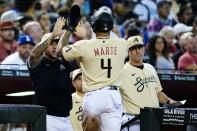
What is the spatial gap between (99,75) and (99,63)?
0.13 metres

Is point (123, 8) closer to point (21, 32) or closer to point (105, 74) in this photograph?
point (21, 32)

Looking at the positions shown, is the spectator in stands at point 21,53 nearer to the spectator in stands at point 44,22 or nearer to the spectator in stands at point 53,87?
the spectator in stands at point 44,22

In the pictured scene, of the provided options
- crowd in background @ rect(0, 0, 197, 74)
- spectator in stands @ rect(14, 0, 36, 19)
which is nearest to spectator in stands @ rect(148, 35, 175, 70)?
crowd in background @ rect(0, 0, 197, 74)

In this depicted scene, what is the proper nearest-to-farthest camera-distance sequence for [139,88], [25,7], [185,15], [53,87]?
[53,87]
[139,88]
[25,7]
[185,15]

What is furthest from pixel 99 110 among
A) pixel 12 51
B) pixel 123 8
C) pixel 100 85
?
pixel 123 8

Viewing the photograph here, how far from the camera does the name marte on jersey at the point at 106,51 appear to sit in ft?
28.0

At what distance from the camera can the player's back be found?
8516 mm

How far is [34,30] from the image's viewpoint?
41.0 feet

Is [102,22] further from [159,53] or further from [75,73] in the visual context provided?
[159,53]

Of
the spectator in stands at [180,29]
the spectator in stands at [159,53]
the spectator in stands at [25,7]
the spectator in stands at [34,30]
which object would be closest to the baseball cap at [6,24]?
the spectator in stands at [34,30]

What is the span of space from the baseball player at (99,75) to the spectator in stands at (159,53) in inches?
165

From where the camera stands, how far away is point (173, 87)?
11.2 metres

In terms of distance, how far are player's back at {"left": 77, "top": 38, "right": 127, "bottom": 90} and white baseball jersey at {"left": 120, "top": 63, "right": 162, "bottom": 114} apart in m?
1.52

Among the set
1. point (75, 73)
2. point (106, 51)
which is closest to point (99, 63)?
point (106, 51)
